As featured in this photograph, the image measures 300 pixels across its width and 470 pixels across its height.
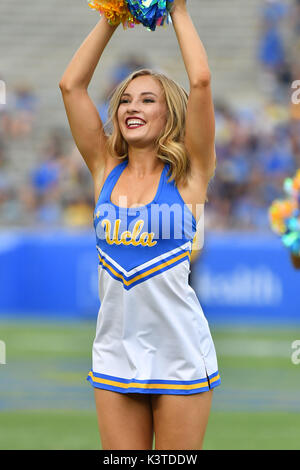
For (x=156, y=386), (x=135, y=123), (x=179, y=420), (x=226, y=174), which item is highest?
(x=226, y=174)

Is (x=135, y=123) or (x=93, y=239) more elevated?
(x=93, y=239)

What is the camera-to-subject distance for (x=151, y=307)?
2848 millimetres

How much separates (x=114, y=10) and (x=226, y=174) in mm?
→ 7760

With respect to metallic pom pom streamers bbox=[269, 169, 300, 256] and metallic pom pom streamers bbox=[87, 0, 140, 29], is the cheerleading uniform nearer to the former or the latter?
metallic pom pom streamers bbox=[87, 0, 140, 29]

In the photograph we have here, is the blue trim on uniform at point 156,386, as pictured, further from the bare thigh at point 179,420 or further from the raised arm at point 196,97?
the raised arm at point 196,97

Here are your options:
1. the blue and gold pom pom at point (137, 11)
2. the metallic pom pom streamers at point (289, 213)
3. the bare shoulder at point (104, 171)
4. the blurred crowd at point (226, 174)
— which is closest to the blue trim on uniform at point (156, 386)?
the bare shoulder at point (104, 171)

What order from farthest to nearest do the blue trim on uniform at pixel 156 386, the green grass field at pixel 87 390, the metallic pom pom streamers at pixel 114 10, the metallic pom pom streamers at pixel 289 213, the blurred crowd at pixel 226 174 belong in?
the blurred crowd at pixel 226 174 → the green grass field at pixel 87 390 → the metallic pom pom streamers at pixel 289 213 → the metallic pom pom streamers at pixel 114 10 → the blue trim on uniform at pixel 156 386

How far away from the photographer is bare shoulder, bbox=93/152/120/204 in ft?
10.1

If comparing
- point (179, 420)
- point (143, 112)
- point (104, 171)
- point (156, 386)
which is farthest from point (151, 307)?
point (143, 112)

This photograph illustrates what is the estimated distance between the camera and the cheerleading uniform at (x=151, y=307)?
112 inches

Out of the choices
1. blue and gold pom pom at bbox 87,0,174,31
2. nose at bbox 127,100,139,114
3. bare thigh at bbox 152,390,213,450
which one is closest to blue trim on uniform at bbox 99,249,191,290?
bare thigh at bbox 152,390,213,450

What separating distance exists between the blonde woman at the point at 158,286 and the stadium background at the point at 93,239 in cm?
217

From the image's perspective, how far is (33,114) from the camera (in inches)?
485

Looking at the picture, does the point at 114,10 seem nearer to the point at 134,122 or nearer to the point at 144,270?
the point at 134,122
